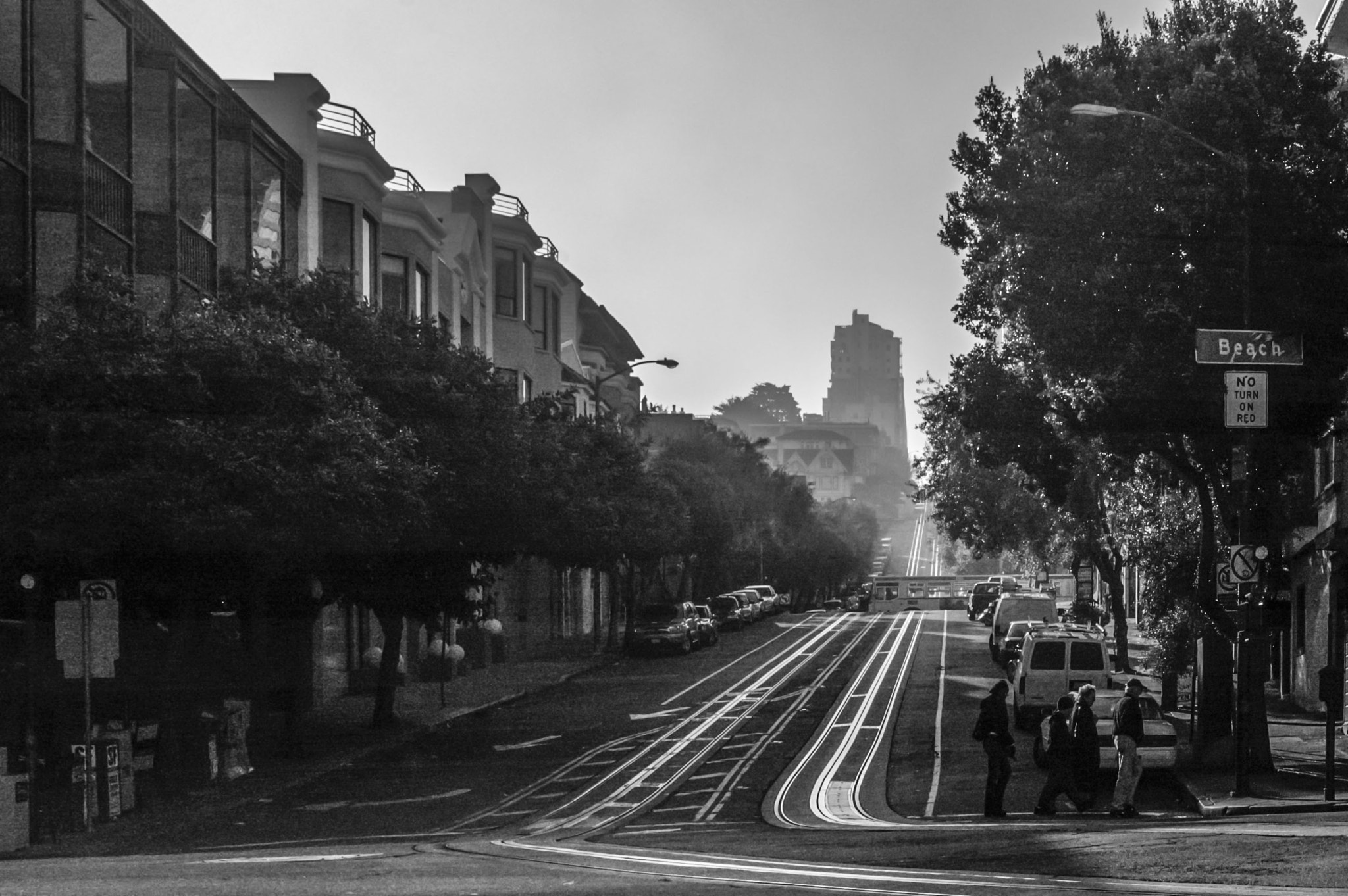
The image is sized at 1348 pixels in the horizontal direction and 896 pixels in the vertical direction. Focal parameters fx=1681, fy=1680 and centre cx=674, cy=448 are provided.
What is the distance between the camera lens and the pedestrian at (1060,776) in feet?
64.1

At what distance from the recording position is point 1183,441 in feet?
86.5

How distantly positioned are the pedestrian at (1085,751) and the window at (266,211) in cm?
1988

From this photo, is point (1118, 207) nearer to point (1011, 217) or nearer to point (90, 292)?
point (1011, 217)

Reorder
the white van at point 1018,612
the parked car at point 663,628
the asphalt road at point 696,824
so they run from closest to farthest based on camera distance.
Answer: the asphalt road at point 696,824 → the white van at point 1018,612 → the parked car at point 663,628

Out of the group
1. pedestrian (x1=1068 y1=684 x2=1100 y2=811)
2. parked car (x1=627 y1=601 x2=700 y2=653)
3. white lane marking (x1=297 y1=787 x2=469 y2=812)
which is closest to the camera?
pedestrian (x1=1068 y1=684 x2=1100 y2=811)

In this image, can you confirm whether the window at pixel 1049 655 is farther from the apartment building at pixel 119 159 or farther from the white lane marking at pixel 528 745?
the apartment building at pixel 119 159

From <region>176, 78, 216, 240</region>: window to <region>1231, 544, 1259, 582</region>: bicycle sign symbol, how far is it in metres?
18.9

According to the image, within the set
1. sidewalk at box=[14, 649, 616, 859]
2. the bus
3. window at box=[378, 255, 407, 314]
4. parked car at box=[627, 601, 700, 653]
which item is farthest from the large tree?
the bus

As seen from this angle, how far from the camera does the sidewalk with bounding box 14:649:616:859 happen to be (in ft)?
62.9

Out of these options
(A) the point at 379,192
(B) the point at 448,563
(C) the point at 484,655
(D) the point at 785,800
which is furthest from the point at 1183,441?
(C) the point at 484,655

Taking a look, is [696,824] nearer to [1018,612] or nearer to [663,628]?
[1018,612]

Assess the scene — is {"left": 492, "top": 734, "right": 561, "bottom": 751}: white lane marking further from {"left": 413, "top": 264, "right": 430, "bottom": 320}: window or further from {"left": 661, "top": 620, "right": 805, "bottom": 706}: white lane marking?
{"left": 413, "top": 264, "right": 430, "bottom": 320}: window

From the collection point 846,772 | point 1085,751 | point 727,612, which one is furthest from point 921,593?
point 1085,751

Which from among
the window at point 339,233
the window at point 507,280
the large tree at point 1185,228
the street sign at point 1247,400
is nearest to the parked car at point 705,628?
the window at point 507,280
